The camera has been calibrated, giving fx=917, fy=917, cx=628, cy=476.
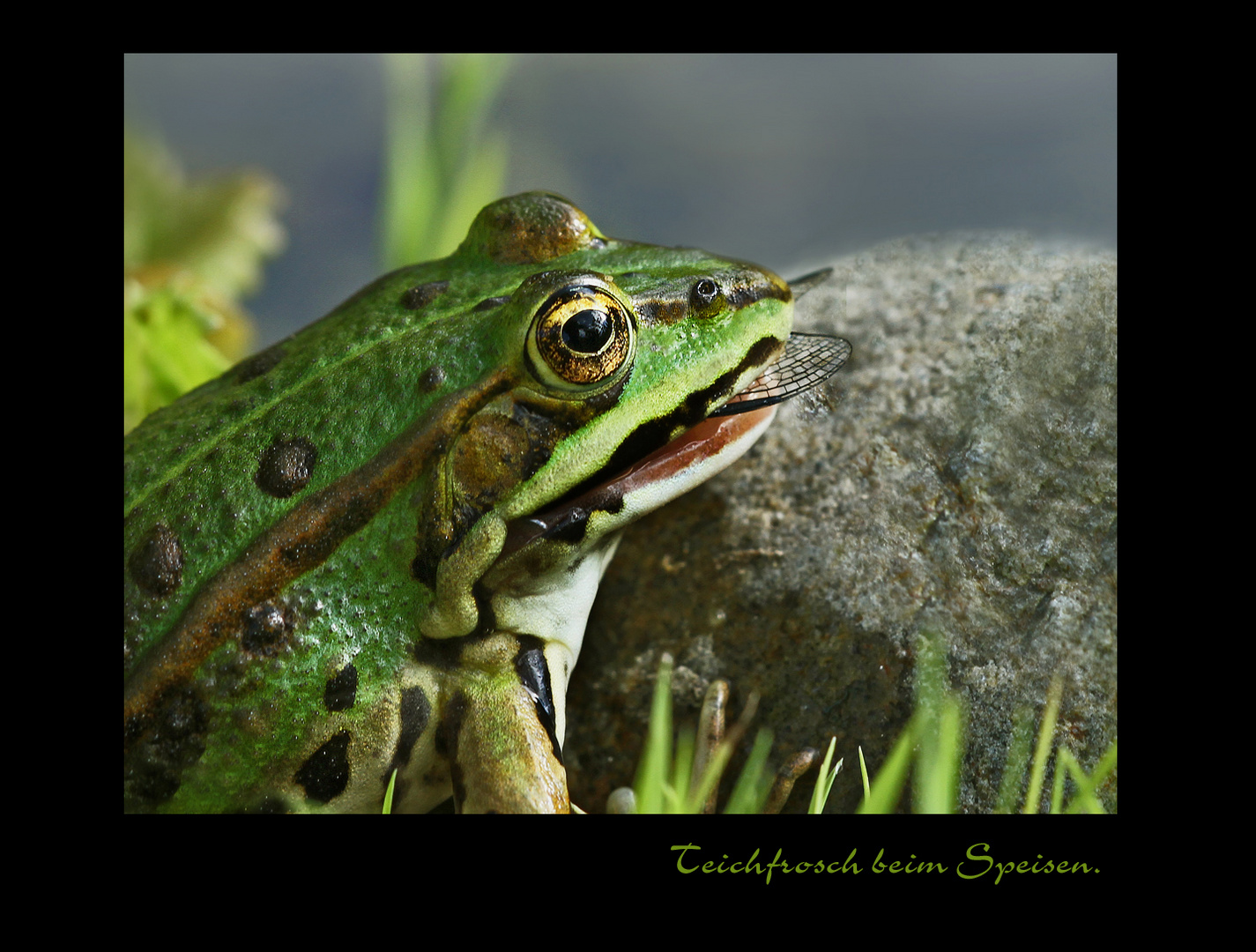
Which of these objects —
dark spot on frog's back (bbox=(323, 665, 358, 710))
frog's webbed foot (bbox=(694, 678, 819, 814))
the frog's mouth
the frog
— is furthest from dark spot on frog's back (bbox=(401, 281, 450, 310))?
frog's webbed foot (bbox=(694, 678, 819, 814))

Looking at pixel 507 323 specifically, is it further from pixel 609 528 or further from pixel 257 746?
pixel 257 746

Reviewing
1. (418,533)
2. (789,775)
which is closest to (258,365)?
(418,533)

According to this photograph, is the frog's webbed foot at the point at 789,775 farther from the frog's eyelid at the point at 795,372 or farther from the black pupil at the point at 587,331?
the black pupil at the point at 587,331

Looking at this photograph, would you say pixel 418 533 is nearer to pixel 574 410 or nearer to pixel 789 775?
pixel 574 410

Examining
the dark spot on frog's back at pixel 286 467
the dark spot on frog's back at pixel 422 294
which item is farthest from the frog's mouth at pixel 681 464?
the dark spot on frog's back at pixel 422 294

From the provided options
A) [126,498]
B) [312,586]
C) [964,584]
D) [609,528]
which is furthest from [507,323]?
[964,584]
